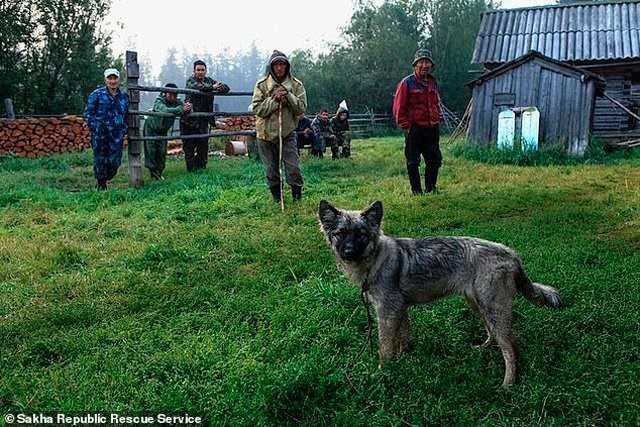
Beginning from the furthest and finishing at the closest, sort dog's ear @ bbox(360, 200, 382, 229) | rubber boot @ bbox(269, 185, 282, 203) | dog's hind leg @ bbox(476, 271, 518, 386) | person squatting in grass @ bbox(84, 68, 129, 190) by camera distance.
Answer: person squatting in grass @ bbox(84, 68, 129, 190), rubber boot @ bbox(269, 185, 282, 203), dog's ear @ bbox(360, 200, 382, 229), dog's hind leg @ bbox(476, 271, 518, 386)

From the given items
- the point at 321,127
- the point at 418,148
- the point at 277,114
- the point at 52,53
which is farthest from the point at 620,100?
the point at 52,53

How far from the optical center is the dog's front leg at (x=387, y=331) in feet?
11.3

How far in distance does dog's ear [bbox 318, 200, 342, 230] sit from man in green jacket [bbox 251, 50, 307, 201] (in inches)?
176

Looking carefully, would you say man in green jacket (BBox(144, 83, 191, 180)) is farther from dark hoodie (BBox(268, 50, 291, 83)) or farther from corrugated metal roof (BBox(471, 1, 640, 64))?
corrugated metal roof (BBox(471, 1, 640, 64))

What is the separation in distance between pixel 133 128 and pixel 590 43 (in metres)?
16.8

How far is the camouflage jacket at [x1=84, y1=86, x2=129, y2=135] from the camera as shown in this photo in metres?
9.97

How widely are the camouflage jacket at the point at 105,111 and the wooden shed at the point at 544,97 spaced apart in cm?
1069

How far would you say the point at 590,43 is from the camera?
1930 cm

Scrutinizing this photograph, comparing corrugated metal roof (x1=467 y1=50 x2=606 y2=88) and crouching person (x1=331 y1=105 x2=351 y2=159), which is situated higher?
corrugated metal roof (x1=467 y1=50 x2=606 y2=88)

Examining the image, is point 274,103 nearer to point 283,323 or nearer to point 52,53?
point 283,323

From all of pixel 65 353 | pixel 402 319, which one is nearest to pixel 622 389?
pixel 402 319

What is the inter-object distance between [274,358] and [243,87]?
117 metres

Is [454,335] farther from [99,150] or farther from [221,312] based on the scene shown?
[99,150]

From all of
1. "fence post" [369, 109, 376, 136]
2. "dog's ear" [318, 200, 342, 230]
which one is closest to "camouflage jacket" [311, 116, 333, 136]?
"dog's ear" [318, 200, 342, 230]
